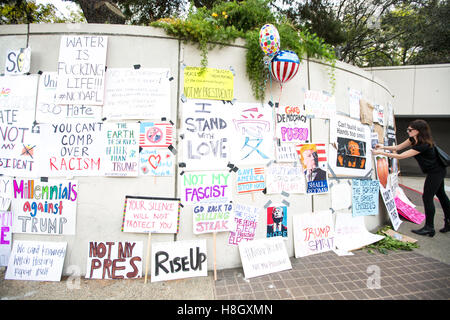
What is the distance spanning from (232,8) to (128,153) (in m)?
2.86

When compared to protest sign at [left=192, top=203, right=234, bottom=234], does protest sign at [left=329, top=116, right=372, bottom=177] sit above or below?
above

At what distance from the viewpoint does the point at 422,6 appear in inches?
499

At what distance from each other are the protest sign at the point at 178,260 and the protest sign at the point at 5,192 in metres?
2.05

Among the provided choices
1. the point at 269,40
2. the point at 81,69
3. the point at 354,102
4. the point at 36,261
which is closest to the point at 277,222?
the point at 269,40

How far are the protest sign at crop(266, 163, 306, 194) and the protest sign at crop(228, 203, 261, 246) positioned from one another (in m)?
0.42

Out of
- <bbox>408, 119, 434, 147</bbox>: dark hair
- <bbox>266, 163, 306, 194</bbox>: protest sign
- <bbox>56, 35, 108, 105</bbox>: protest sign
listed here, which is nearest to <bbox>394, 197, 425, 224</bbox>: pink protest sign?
<bbox>408, 119, 434, 147</bbox>: dark hair

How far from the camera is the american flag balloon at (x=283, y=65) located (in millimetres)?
3113

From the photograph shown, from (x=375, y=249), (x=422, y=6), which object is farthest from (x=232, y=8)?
(x=422, y=6)

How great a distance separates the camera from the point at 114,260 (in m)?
2.97

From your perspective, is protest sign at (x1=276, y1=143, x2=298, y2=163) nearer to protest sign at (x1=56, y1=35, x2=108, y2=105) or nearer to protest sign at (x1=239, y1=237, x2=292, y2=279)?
protest sign at (x1=239, y1=237, x2=292, y2=279)

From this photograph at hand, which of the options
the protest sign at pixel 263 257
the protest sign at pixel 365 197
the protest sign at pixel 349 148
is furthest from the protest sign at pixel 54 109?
the protest sign at pixel 365 197

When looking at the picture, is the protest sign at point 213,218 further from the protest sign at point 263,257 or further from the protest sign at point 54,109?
the protest sign at point 54,109

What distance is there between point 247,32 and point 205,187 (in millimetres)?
2411

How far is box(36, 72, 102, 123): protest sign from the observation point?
3.03 meters
